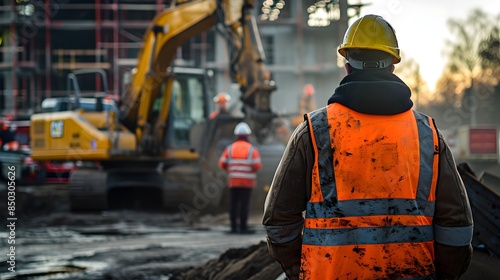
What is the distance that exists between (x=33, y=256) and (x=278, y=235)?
21.6 feet

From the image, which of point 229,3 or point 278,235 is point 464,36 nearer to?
point 229,3

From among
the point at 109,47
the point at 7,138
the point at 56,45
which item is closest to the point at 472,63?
the point at 109,47

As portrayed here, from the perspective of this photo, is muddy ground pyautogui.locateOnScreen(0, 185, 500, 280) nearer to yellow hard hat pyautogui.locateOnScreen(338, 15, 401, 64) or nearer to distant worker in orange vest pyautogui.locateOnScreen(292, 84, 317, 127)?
yellow hard hat pyautogui.locateOnScreen(338, 15, 401, 64)

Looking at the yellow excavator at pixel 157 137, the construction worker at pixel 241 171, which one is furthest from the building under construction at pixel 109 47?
the construction worker at pixel 241 171

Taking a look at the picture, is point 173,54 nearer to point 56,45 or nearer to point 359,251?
point 359,251

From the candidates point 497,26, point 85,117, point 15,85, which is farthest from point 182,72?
point 497,26

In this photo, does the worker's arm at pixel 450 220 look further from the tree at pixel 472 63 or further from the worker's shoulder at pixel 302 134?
the tree at pixel 472 63

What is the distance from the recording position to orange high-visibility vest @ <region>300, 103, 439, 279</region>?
9.78 ft

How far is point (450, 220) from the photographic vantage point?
9.93 ft

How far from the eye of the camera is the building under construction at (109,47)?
36312 mm

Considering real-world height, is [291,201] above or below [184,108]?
below

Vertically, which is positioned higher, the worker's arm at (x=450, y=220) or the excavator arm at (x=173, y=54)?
the excavator arm at (x=173, y=54)

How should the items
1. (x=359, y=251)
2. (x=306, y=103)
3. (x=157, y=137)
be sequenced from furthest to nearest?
(x=306, y=103)
(x=157, y=137)
(x=359, y=251)

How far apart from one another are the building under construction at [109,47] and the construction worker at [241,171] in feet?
76.9
